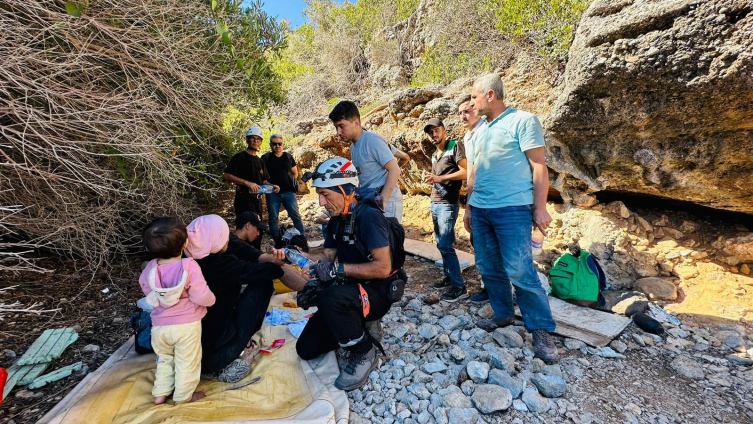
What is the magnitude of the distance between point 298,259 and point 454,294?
2048mm

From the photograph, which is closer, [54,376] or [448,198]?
[54,376]

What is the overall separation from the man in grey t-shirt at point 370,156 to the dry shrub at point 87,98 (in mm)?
1450

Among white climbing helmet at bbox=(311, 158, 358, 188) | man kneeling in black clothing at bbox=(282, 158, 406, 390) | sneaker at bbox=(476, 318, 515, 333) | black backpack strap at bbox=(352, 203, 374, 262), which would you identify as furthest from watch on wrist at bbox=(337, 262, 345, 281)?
sneaker at bbox=(476, 318, 515, 333)

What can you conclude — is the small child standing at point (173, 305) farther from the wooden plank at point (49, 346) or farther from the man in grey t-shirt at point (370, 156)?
the man in grey t-shirt at point (370, 156)

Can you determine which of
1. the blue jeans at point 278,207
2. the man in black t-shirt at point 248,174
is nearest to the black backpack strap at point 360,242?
the man in black t-shirt at point 248,174

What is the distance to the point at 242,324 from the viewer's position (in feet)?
8.23

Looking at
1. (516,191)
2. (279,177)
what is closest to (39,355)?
(279,177)

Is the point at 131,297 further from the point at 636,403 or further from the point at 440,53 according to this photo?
the point at 440,53

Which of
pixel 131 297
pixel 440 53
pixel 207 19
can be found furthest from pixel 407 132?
pixel 131 297

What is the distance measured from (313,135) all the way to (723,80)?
9.68 metres

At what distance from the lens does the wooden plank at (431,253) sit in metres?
4.80

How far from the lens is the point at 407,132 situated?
23.8ft

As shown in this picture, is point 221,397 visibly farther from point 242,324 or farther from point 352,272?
point 352,272

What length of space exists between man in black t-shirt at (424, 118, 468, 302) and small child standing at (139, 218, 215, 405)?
8.21 ft
